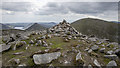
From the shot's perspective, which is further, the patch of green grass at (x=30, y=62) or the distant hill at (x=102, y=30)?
the distant hill at (x=102, y=30)

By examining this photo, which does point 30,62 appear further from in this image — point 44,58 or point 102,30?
point 102,30

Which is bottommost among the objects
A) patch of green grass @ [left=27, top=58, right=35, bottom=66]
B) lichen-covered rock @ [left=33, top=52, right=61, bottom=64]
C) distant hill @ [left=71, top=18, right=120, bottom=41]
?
distant hill @ [left=71, top=18, right=120, bottom=41]

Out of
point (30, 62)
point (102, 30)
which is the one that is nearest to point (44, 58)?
point (30, 62)

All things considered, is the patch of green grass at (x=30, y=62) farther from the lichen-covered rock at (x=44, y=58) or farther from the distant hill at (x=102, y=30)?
the distant hill at (x=102, y=30)

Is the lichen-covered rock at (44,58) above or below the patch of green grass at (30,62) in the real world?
above

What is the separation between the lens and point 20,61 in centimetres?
773

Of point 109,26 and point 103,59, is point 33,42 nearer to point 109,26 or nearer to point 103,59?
point 103,59

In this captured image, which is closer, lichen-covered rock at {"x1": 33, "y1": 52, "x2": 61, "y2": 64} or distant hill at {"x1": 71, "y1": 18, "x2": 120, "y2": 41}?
lichen-covered rock at {"x1": 33, "y1": 52, "x2": 61, "y2": 64}

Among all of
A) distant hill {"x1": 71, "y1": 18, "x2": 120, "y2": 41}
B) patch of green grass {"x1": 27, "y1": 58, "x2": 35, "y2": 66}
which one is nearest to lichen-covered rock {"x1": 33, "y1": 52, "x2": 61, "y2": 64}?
patch of green grass {"x1": 27, "y1": 58, "x2": 35, "y2": 66}

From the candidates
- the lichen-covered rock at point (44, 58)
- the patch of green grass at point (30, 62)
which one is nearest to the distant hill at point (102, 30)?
the lichen-covered rock at point (44, 58)

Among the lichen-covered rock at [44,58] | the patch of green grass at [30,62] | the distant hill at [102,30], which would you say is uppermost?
the lichen-covered rock at [44,58]

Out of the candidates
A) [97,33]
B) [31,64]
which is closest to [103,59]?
[31,64]

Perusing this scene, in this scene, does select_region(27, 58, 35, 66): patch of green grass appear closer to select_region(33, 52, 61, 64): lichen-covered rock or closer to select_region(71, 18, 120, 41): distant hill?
select_region(33, 52, 61, 64): lichen-covered rock

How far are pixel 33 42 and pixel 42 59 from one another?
533 centimetres
